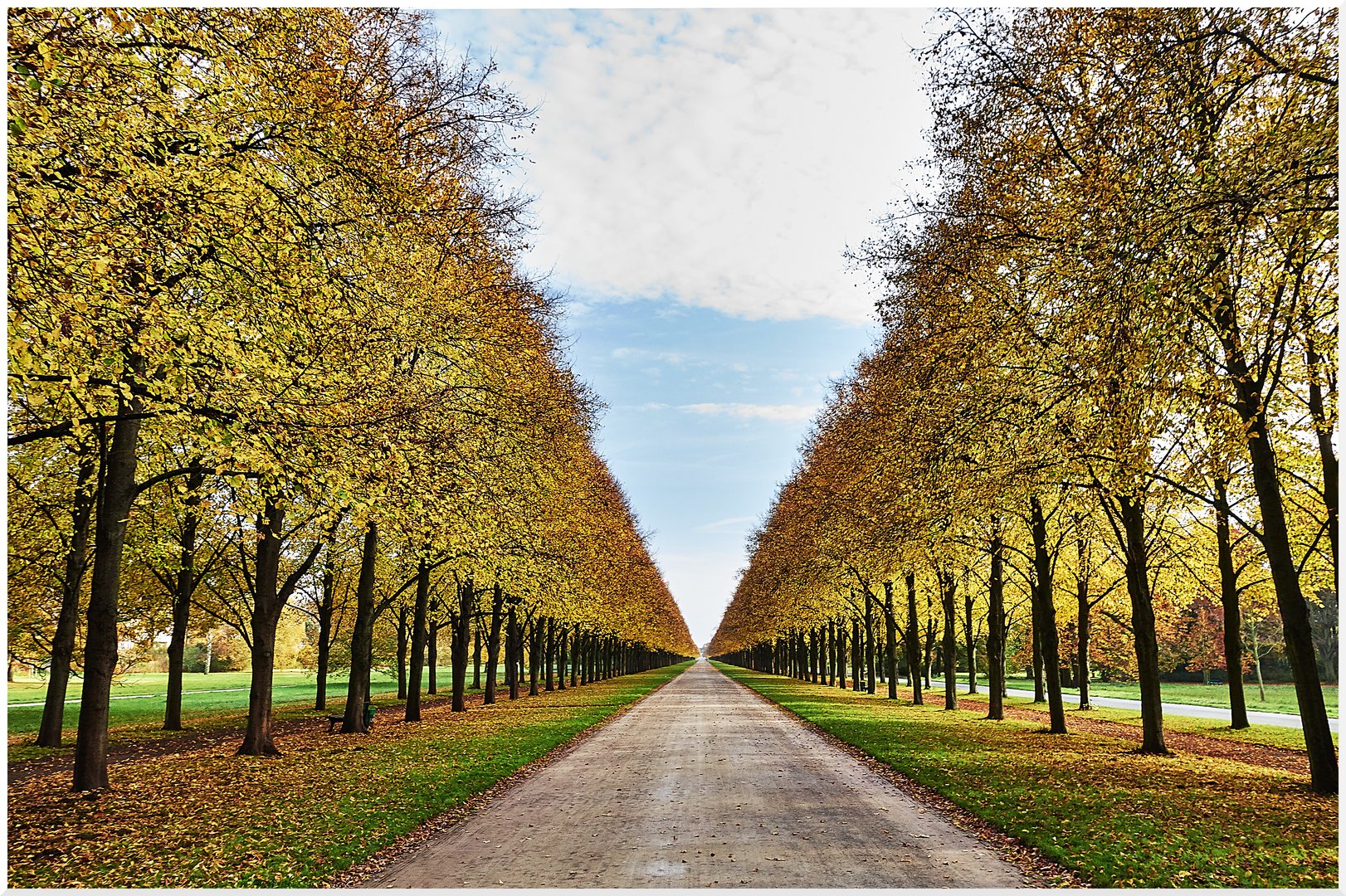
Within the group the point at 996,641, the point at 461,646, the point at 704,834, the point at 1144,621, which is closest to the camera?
the point at 704,834

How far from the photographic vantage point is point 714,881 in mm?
7941

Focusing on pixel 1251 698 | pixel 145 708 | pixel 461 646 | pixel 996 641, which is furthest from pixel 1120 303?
pixel 1251 698

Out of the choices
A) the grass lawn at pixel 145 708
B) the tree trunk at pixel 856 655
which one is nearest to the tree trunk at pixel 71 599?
the grass lawn at pixel 145 708

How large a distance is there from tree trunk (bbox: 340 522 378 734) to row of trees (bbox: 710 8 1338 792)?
13.4 meters

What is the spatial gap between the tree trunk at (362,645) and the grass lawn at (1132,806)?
13.3m

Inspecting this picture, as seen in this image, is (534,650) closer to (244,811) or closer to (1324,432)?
(244,811)

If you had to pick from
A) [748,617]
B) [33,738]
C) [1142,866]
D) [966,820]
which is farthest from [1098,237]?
[748,617]

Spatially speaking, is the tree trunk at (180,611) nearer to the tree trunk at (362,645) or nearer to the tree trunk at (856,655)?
the tree trunk at (362,645)

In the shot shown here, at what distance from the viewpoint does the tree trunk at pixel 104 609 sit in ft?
38.4

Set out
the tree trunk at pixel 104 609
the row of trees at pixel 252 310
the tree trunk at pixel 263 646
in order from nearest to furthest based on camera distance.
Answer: the row of trees at pixel 252 310 → the tree trunk at pixel 104 609 → the tree trunk at pixel 263 646

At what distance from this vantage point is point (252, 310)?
11180 millimetres

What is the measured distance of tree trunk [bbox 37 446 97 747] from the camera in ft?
52.4

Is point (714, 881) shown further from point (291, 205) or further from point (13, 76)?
point (13, 76)

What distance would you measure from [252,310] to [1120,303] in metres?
11.6
